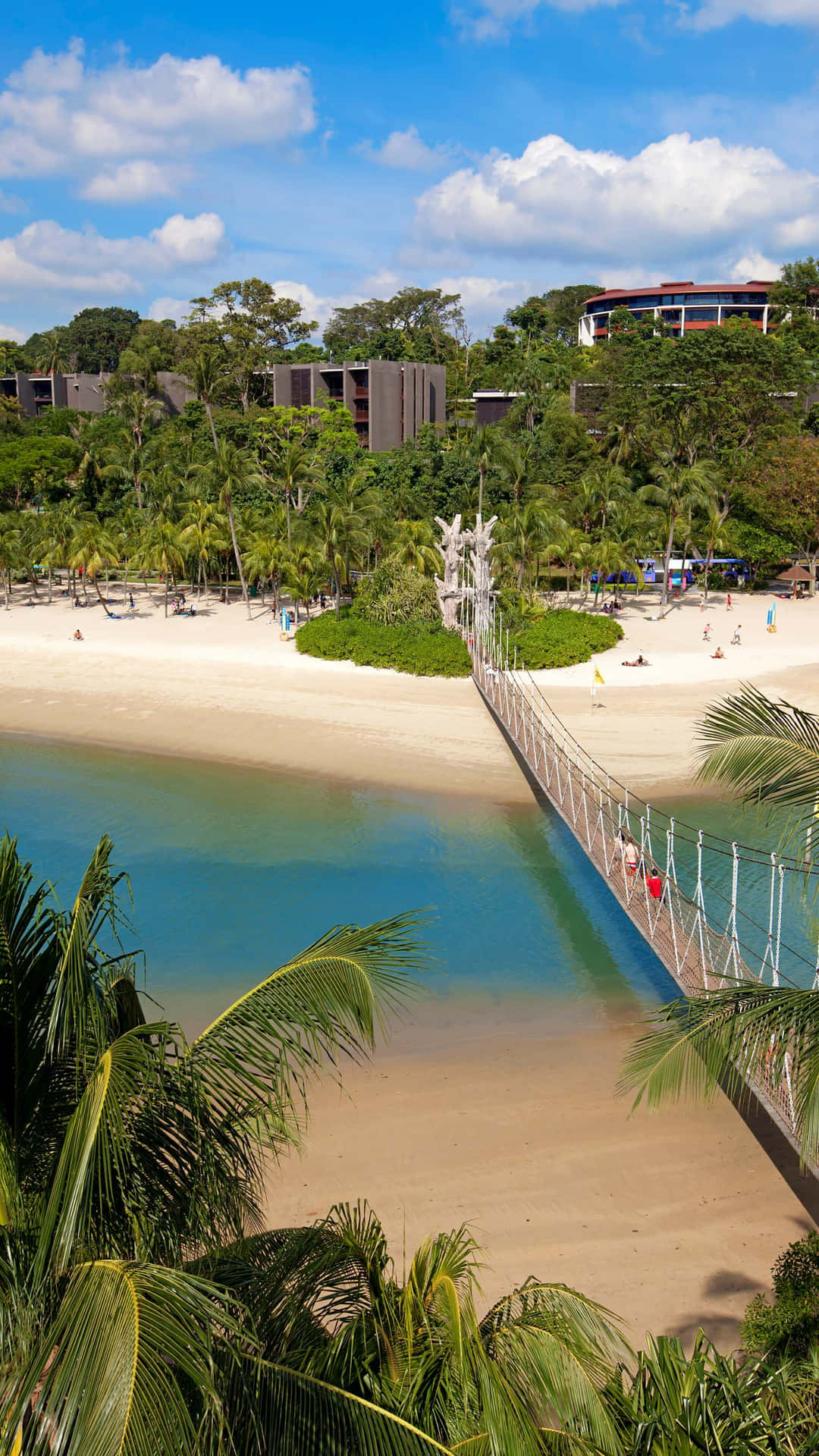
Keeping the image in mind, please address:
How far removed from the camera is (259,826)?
49.6ft

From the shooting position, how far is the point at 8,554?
1223 inches

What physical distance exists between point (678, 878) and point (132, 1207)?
1112 centimetres

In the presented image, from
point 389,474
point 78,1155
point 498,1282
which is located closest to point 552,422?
point 389,474

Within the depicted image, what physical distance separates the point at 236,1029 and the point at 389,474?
111ft

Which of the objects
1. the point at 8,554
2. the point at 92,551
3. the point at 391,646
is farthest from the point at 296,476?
the point at 391,646

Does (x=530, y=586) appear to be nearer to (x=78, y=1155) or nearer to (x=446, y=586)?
(x=446, y=586)

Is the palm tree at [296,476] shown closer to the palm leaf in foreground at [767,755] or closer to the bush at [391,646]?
the bush at [391,646]

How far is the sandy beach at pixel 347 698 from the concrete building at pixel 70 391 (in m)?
23.6

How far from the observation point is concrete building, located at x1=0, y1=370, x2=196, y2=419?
48.9 metres

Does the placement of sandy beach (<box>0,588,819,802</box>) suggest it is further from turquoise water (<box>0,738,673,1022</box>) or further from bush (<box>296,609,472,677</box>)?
turquoise water (<box>0,738,673,1022</box>)

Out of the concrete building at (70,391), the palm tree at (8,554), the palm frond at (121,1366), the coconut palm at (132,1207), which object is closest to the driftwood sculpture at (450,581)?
the palm tree at (8,554)

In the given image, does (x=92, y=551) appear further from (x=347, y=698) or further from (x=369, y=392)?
(x=369, y=392)

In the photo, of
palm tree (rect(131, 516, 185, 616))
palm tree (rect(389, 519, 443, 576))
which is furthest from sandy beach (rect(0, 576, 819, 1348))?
palm tree (rect(131, 516, 185, 616))

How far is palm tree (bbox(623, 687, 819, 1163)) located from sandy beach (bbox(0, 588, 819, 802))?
35.6 feet
